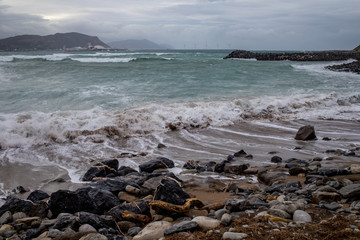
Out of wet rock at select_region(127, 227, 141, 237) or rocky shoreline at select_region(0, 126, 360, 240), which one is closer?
rocky shoreline at select_region(0, 126, 360, 240)

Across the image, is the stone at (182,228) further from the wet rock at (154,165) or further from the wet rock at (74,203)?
the wet rock at (154,165)

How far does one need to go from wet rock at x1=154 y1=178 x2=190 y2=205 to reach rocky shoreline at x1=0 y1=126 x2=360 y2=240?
0.04 feet

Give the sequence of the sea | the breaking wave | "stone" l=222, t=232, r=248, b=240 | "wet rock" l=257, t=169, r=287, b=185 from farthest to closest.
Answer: the breaking wave → the sea → "wet rock" l=257, t=169, r=287, b=185 → "stone" l=222, t=232, r=248, b=240

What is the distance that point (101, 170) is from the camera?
5.54 m

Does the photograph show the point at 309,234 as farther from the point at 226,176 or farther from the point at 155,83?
the point at 155,83

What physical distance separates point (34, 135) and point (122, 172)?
411cm

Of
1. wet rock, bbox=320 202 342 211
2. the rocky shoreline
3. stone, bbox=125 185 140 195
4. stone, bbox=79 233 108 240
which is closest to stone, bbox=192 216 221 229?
the rocky shoreline

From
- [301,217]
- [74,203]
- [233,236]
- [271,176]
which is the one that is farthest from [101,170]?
[301,217]

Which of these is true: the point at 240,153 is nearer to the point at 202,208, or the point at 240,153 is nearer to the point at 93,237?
the point at 202,208

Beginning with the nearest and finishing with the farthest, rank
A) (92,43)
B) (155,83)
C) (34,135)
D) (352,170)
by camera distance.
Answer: (352,170) → (34,135) → (155,83) → (92,43)

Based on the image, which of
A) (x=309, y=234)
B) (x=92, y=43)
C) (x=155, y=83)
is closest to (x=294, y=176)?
(x=309, y=234)

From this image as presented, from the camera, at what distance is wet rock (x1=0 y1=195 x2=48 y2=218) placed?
3.92m

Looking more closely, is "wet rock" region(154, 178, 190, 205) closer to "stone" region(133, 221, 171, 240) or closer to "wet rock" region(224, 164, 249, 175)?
"stone" region(133, 221, 171, 240)

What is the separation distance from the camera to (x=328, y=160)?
19.4 feet
